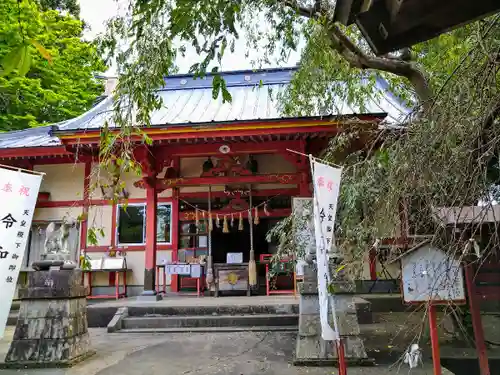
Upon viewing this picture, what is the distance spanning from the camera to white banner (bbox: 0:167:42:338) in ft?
12.3

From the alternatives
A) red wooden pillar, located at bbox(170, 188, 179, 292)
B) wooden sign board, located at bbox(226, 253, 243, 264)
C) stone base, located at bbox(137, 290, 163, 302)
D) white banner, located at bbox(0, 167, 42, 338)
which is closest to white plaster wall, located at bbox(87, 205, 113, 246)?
red wooden pillar, located at bbox(170, 188, 179, 292)

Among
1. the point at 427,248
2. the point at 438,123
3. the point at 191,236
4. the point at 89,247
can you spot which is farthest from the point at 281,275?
the point at 438,123

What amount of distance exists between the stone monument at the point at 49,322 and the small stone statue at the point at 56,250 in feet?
0.04

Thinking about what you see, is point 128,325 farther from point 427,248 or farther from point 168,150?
point 427,248

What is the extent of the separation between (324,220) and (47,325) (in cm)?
376

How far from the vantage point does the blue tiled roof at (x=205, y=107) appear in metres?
9.48

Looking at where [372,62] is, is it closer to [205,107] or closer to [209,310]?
[209,310]

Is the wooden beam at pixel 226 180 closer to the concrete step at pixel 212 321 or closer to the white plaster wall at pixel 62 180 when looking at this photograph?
the white plaster wall at pixel 62 180

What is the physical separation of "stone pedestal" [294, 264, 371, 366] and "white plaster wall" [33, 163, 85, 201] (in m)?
7.50

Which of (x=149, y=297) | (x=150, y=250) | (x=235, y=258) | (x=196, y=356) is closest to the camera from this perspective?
(x=196, y=356)

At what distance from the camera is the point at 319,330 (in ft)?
16.1

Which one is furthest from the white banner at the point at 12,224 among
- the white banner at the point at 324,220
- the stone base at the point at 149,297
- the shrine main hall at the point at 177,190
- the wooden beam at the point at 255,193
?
the wooden beam at the point at 255,193

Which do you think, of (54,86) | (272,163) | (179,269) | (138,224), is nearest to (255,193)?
(272,163)

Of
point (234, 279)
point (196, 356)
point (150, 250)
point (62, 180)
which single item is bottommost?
point (196, 356)
